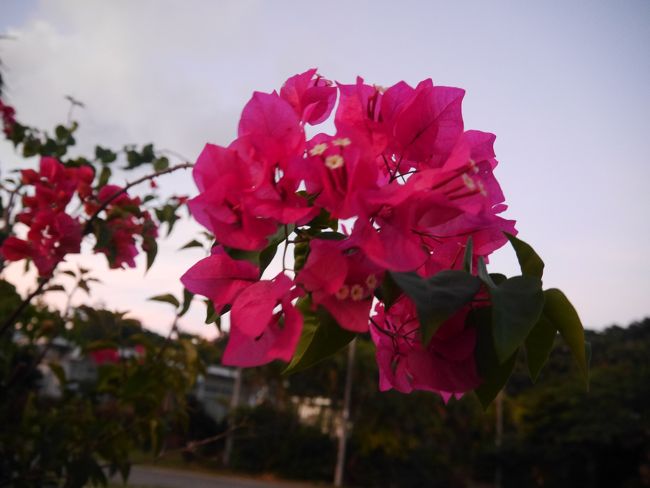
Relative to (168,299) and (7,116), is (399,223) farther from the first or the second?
(7,116)

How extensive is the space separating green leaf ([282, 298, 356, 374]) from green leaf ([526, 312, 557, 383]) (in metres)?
0.12

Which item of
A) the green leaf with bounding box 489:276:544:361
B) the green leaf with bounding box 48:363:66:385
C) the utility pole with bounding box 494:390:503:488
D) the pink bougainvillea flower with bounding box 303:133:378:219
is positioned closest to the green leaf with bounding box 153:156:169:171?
the green leaf with bounding box 48:363:66:385

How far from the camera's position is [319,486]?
10688 mm

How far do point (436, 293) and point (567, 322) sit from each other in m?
0.11

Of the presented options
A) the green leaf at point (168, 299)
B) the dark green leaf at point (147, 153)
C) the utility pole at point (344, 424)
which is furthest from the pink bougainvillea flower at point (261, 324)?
the utility pole at point (344, 424)

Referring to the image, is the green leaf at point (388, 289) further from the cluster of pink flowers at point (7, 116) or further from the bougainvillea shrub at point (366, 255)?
the cluster of pink flowers at point (7, 116)

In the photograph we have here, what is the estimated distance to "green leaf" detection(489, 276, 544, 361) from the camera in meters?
0.27

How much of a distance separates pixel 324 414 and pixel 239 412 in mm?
2133

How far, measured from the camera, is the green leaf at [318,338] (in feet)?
1.13

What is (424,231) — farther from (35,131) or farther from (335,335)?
(35,131)

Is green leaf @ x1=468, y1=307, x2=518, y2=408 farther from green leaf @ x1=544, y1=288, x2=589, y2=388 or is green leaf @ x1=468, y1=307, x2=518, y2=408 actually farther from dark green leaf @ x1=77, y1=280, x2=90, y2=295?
dark green leaf @ x1=77, y1=280, x2=90, y2=295

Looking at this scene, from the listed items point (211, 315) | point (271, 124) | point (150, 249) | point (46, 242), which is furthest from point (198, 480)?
point (271, 124)

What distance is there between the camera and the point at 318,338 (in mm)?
366

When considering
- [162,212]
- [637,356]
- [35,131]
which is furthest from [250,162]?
[637,356]
